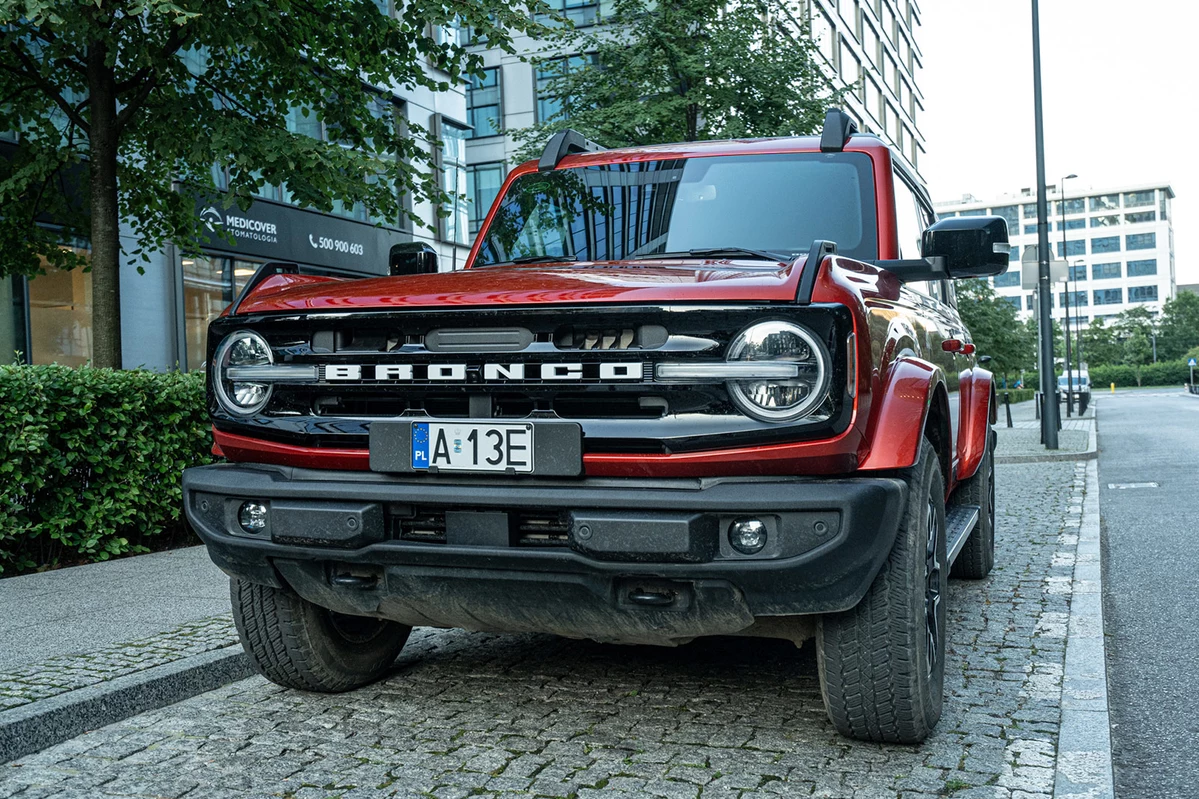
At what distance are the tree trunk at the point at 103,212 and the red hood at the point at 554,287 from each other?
6.62 metres

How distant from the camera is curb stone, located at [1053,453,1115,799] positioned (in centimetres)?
A: 327

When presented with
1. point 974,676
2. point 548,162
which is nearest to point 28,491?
point 548,162

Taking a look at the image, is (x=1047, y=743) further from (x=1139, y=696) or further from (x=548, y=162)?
(x=548, y=162)

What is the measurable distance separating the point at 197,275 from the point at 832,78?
35.5ft

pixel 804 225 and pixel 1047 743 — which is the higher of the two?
pixel 804 225

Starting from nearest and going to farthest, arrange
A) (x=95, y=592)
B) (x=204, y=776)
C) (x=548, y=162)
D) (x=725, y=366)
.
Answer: (x=725, y=366), (x=204, y=776), (x=548, y=162), (x=95, y=592)

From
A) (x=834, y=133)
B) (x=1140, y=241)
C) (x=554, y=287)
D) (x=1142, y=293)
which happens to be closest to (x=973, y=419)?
(x=834, y=133)

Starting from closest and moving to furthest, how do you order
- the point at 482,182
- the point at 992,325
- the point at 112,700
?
the point at 112,700 → the point at 482,182 → the point at 992,325

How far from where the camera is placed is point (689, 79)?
15312mm

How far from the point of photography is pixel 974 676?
4527mm

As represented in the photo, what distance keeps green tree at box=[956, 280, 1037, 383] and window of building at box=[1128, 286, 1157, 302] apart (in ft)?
342

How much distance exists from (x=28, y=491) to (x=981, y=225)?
5910 mm

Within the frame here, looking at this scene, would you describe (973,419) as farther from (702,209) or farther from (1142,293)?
(1142,293)

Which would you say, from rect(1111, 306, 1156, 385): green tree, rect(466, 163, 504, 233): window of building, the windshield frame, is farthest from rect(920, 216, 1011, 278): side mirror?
rect(1111, 306, 1156, 385): green tree
